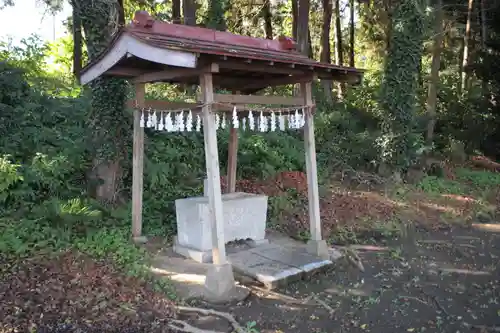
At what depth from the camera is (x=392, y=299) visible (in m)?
5.13

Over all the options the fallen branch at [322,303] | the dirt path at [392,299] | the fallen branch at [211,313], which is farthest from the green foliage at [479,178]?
the fallen branch at [211,313]

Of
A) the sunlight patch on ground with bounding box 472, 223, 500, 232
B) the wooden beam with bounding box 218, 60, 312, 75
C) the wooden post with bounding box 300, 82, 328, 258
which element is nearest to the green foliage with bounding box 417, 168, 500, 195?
the sunlight patch on ground with bounding box 472, 223, 500, 232

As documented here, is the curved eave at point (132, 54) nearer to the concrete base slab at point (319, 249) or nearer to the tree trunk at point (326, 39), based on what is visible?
the concrete base slab at point (319, 249)

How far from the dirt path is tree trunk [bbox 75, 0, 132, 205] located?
337 centimetres

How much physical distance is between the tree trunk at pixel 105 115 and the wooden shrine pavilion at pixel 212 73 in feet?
2.97

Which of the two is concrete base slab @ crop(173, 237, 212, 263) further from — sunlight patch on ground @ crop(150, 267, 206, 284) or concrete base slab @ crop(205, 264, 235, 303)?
concrete base slab @ crop(205, 264, 235, 303)

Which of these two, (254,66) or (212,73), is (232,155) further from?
(254,66)

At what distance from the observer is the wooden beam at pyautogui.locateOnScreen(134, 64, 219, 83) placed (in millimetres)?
4832

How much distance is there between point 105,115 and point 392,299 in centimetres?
508

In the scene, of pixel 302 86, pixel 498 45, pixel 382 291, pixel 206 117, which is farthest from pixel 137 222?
pixel 498 45

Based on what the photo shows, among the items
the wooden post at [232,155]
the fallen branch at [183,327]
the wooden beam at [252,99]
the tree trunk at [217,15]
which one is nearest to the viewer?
the fallen branch at [183,327]

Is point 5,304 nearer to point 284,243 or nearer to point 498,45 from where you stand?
point 284,243

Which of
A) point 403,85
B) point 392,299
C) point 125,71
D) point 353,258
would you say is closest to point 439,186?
point 403,85

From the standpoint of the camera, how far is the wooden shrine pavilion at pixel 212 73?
4750 mm
